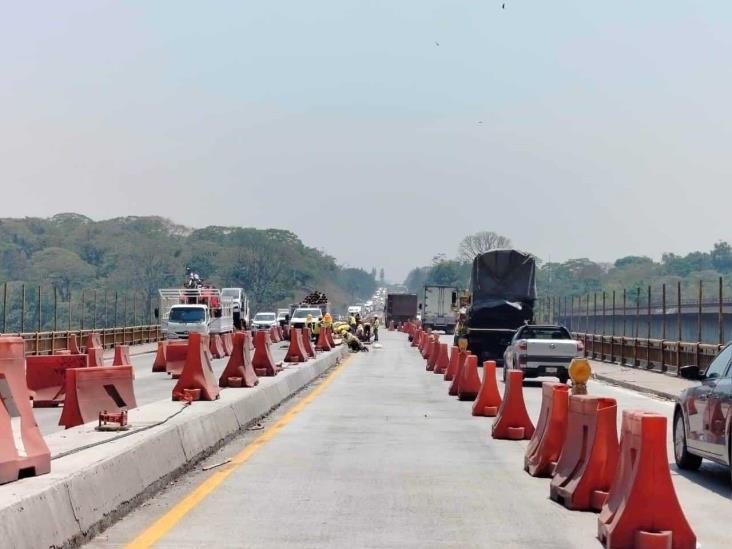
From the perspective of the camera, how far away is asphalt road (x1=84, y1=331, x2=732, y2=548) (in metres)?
9.42

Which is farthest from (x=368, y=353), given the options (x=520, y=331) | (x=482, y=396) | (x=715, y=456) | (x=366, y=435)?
(x=715, y=456)

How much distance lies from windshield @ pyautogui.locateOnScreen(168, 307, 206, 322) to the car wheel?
133ft

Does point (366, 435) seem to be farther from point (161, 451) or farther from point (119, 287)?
point (119, 287)

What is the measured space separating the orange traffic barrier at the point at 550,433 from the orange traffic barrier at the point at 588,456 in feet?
3.40

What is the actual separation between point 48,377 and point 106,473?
40.5 ft

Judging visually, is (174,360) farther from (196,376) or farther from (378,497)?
(378,497)

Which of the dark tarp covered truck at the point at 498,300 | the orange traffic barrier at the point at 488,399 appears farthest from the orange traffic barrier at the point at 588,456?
the dark tarp covered truck at the point at 498,300

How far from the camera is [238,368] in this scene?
73.7 ft

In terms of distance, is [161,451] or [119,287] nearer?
[161,451]

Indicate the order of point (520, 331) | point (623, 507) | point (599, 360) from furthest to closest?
point (599, 360) → point (520, 331) → point (623, 507)

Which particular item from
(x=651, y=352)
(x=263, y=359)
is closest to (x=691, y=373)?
(x=263, y=359)

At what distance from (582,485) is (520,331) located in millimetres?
21569

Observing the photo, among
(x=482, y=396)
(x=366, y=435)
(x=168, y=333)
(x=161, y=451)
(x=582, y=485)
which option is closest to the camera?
(x=582, y=485)

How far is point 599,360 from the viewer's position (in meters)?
47.2
